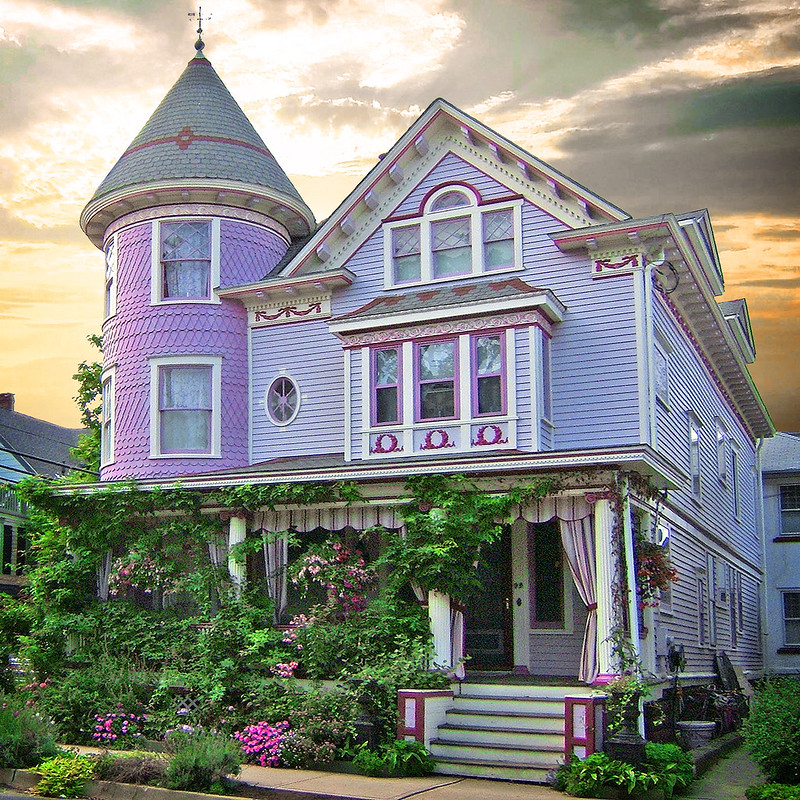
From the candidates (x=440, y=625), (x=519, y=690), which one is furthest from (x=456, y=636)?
(x=519, y=690)

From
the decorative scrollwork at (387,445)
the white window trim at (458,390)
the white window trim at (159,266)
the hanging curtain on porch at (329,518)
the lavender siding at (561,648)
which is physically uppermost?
the white window trim at (159,266)

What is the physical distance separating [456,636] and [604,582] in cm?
235

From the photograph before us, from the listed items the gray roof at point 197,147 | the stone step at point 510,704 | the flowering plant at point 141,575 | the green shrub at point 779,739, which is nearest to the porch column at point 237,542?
the flowering plant at point 141,575

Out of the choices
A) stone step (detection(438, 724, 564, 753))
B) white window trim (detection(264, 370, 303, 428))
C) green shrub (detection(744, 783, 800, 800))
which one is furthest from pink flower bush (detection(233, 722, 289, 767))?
white window trim (detection(264, 370, 303, 428))

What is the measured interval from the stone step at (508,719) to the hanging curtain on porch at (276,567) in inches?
147

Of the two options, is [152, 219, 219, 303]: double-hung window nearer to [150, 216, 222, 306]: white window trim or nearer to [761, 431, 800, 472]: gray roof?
[150, 216, 222, 306]: white window trim

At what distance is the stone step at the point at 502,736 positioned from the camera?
13242 mm

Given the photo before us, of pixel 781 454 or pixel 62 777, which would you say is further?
pixel 781 454

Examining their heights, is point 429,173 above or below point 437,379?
above

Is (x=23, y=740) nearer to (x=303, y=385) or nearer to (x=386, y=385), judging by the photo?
(x=386, y=385)

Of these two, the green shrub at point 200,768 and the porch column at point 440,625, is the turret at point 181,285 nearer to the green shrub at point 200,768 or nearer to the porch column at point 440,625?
Answer: the porch column at point 440,625

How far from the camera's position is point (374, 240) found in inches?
810

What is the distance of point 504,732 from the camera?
13.5 meters

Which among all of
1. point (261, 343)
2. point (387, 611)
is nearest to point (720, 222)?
point (261, 343)
